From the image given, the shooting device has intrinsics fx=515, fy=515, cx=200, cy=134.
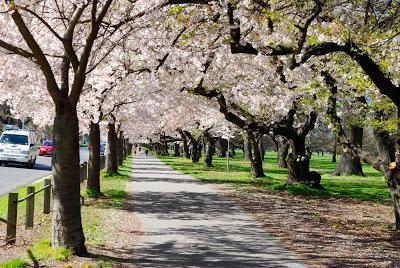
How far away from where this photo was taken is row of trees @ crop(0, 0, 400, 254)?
8398mm

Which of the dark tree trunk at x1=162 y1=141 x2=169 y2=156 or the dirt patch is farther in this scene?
the dark tree trunk at x1=162 y1=141 x2=169 y2=156

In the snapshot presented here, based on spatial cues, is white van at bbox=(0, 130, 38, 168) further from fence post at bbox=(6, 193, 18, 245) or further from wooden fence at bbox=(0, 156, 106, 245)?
fence post at bbox=(6, 193, 18, 245)

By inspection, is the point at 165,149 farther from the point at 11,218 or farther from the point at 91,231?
the point at 11,218

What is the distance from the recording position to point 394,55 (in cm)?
1264

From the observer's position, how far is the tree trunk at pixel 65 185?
8.27m

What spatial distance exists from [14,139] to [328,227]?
71.5 feet

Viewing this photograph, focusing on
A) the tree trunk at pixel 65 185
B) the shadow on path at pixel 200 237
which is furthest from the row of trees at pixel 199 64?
the shadow on path at pixel 200 237

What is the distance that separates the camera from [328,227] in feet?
40.8

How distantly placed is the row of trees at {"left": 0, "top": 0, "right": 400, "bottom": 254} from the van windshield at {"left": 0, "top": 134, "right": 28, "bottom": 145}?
19.9ft

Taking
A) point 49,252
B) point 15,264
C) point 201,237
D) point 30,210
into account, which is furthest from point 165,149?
point 15,264

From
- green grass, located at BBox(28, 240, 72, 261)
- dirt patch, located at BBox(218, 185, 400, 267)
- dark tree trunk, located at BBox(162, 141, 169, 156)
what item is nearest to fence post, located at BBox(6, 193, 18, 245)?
green grass, located at BBox(28, 240, 72, 261)

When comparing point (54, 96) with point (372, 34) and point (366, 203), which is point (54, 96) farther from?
point (366, 203)

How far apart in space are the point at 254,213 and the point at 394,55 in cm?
550

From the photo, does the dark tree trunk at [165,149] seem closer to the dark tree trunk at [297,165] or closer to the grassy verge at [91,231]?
the dark tree trunk at [297,165]
